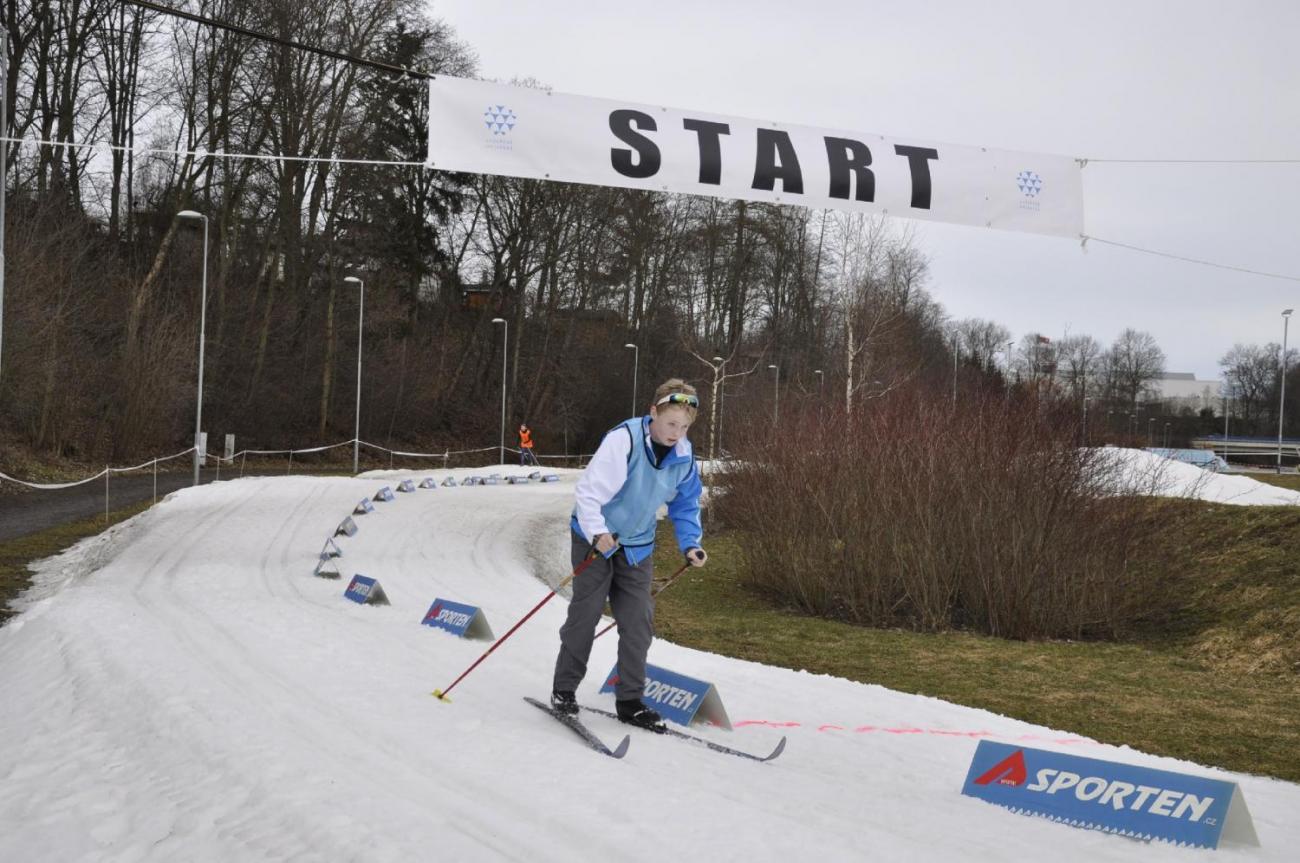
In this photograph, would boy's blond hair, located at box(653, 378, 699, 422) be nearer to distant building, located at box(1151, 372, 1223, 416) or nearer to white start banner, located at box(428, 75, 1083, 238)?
white start banner, located at box(428, 75, 1083, 238)

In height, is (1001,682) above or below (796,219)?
below

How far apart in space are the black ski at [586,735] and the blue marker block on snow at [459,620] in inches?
111

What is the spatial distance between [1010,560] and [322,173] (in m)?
37.3

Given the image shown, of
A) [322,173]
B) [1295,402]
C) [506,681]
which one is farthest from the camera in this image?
[1295,402]

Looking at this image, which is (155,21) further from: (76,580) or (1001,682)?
(1001,682)

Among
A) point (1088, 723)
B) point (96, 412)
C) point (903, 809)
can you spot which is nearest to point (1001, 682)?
point (1088, 723)

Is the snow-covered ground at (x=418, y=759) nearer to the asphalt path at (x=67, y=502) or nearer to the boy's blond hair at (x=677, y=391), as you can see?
the boy's blond hair at (x=677, y=391)

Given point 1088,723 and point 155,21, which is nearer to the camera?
point 1088,723

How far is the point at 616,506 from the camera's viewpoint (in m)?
6.45

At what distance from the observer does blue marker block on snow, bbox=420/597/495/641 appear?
995cm

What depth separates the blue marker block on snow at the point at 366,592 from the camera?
12.0m

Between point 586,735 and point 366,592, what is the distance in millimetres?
6373

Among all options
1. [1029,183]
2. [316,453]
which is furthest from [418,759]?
[316,453]

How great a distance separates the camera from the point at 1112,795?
512 cm
